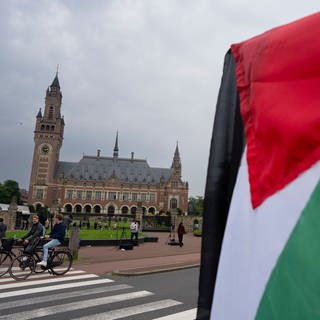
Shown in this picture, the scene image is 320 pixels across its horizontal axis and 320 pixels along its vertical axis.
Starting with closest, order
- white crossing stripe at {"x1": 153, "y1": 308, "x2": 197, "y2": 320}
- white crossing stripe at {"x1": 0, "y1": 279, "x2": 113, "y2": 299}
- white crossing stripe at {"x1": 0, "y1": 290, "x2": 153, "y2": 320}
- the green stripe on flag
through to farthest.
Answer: the green stripe on flag < white crossing stripe at {"x1": 0, "y1": 290, "x2": 153, "y2": 320} < white crossing stripe at {"x1": 153, "y1": 308, "x2": 197, "y2": 320} < white crossing stripe at {"x1": 0, "y1": 279, "x2": 113, "y2": 299}

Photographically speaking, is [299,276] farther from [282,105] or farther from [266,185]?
[282,105]

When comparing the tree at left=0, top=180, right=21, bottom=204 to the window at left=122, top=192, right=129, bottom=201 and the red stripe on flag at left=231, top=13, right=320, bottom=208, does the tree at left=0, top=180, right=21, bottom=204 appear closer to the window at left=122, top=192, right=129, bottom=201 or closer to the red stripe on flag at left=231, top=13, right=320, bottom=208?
the window at left=122, top=192, right=129, bottom=201

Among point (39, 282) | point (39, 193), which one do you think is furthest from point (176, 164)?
point (39, 282)

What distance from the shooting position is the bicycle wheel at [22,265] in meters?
9.70

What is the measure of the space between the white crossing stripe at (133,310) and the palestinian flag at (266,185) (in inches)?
212

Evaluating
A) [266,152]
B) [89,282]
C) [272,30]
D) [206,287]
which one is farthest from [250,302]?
[89,282]

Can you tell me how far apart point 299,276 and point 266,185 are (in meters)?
0.37

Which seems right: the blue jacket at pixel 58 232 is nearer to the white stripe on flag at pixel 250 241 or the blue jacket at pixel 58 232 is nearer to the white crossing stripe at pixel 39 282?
the white crossing stripe at pixel 39 282

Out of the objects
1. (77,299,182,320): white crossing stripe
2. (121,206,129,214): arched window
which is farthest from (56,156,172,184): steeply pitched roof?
(77,299,182,320): white crossing stripe

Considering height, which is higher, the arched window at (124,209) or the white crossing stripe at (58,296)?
the arched window at (124,209)

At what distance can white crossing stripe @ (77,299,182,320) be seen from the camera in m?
6.20

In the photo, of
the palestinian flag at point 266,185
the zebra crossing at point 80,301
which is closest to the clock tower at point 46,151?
the zebra crossing at point 80,301

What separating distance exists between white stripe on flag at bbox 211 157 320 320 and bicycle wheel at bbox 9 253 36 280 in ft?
32.2

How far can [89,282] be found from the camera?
945 centimetres
